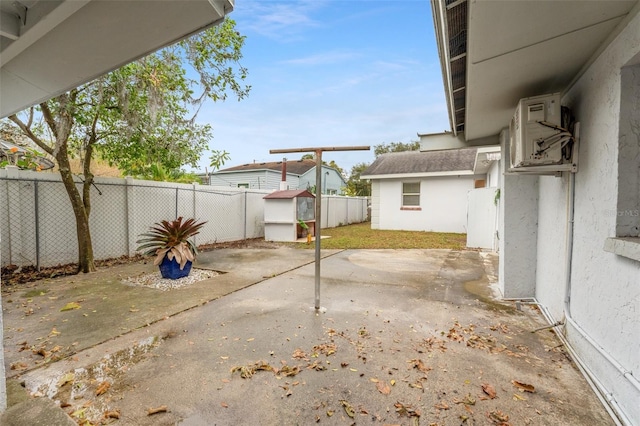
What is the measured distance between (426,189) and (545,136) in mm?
10888

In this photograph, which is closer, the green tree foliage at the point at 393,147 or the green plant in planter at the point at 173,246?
the green plant in planter at the point at 173,246

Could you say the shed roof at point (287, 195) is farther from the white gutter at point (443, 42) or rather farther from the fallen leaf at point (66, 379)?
the fallen leaf at point (66, 379)

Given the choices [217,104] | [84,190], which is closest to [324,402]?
[217,104]

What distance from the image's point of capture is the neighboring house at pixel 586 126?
1.72 metres

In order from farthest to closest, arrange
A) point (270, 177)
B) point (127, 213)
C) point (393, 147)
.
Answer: point (393, 147) < point (270, 177) < point (127, 213)

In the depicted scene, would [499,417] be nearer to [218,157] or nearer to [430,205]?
[218,157]

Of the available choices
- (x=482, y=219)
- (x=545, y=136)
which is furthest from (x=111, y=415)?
(x=482, y=219)

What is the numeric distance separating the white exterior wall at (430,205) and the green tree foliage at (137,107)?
9574 millimetres

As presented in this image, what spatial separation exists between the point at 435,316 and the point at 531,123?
89.7 inches

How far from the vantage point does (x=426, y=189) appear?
13062mm

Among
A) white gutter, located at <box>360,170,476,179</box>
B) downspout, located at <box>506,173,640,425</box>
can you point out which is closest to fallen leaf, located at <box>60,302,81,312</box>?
downspout, located at <box>506,173,640,425</box>

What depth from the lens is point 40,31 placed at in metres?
1.53

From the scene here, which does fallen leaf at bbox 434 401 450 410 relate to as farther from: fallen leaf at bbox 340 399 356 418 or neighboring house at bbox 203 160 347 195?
neighboring house at bbox 203 160 347 195

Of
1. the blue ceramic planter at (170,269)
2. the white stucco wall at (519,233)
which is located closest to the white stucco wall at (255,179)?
the blue ceramic planter at (170,269)
